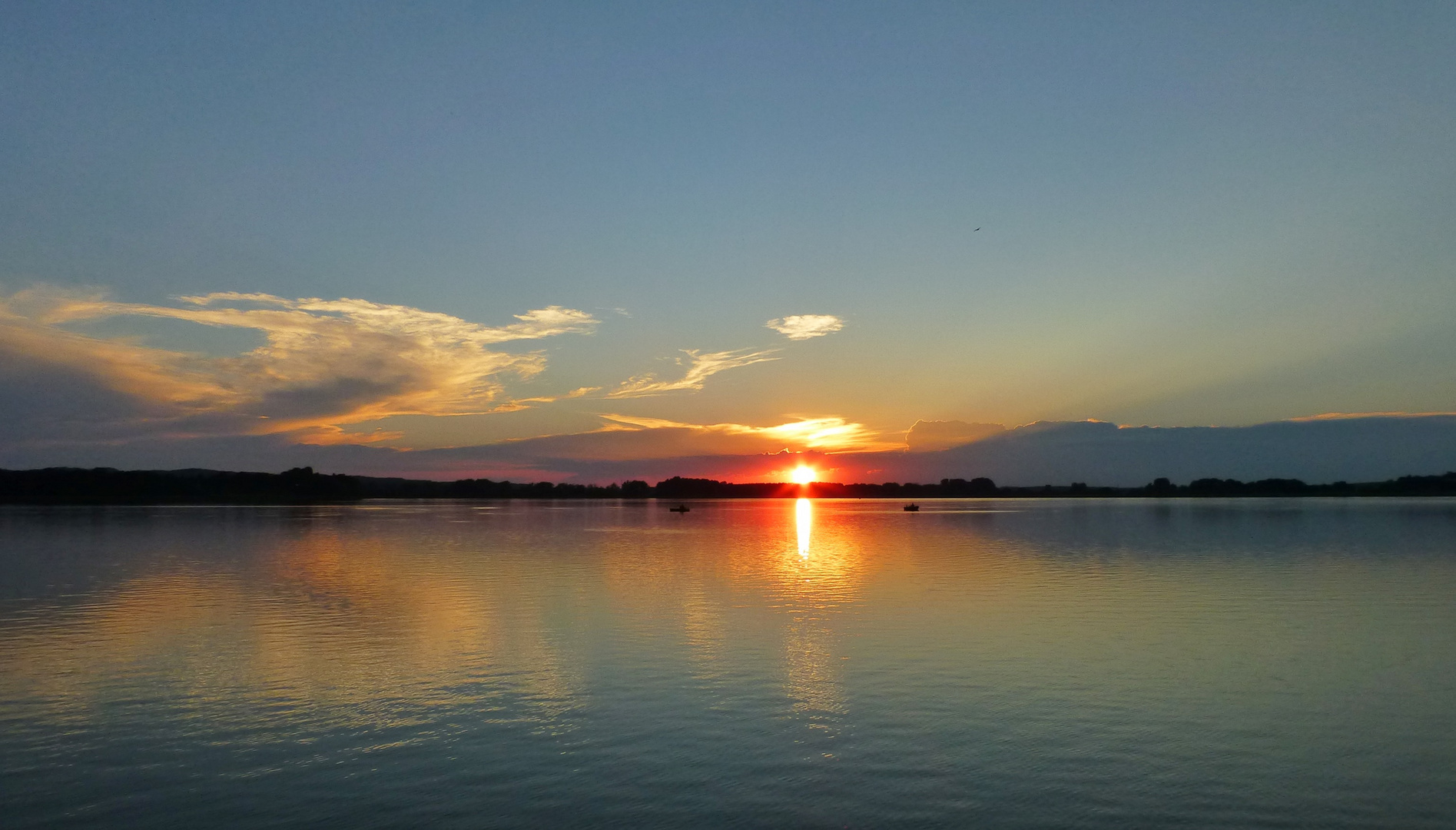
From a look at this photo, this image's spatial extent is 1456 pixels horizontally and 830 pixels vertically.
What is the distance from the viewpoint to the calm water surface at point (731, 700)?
12211 millimetres

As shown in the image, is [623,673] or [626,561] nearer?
[623,673]

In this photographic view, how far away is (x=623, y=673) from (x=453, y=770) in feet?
22.9

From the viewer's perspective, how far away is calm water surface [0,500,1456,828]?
12.2 metres

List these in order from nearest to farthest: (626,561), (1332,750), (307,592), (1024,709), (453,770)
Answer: (453,770) < (1332,750) < (1024,709) < (307,592) < (626,561)

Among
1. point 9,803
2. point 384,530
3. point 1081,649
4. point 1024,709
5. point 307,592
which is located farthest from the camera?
point 384,530

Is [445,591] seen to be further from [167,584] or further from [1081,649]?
[1081,649]

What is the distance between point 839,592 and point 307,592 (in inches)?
800

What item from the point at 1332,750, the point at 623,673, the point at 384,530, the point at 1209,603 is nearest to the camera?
the point at 1332,750

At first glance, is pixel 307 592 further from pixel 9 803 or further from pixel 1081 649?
pixel 1081 649

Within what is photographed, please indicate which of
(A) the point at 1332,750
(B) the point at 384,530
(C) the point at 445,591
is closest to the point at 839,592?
(C) the point at 445,591

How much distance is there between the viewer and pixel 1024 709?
666 inches

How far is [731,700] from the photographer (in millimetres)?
17781

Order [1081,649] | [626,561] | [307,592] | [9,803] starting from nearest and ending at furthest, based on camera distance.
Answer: [9,803], [1081,649], [307,592], [626,561]

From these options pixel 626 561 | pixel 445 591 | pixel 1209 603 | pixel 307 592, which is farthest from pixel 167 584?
pixel 1209 603
